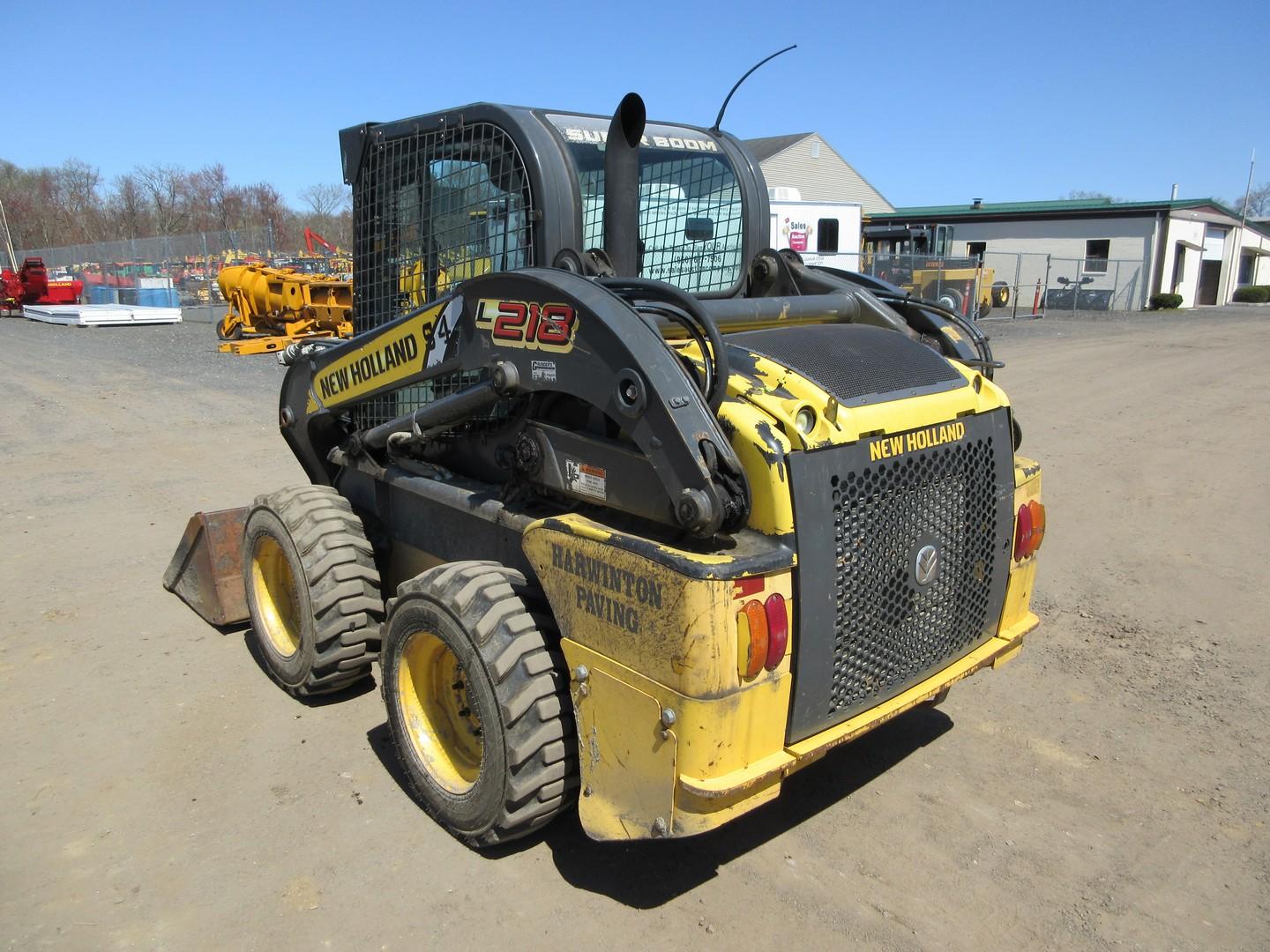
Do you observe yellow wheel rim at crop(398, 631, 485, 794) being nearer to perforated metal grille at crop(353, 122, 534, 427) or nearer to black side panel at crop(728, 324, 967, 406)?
perforated metal grille at crop(353, 122, 534, 427)

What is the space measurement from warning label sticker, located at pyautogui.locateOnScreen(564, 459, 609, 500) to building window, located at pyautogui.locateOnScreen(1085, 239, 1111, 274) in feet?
119

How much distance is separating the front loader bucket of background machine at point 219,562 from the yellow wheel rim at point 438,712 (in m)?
1.91

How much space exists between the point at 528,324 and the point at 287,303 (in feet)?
57.1

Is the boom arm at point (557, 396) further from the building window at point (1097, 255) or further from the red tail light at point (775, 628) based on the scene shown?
the building window at point (1097, 255)

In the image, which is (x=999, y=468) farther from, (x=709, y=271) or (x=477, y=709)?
(x=477, y=709)

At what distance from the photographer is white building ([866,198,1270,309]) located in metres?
34.4

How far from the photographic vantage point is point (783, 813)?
134 inches

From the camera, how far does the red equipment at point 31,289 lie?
2878 centimetres

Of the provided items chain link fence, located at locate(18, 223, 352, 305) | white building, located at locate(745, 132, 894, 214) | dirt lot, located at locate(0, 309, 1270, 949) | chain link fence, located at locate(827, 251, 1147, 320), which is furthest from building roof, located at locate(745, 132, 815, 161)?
dirt lot, located at locate(0, 309, 1270, 949)

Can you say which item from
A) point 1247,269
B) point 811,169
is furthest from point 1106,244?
point 1247,269

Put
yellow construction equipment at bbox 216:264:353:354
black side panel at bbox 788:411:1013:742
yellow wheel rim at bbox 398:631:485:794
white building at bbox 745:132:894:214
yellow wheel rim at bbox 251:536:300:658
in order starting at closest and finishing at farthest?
black side panel at bbox 788:411:1013:742 < yellow wheel rim at bbox 398:631:485:794 < yellow wheel rim at bbox 251:536:300:658 < yellow construction equipment at bbox 216:264:353:354 < white building at bbox 745:132:894:214

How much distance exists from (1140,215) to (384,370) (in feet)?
123

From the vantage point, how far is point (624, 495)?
291 cm

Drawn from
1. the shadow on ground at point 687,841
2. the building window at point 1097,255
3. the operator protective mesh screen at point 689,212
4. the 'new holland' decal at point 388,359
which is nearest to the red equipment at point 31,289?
the 'new holland' decal at point 388,359
